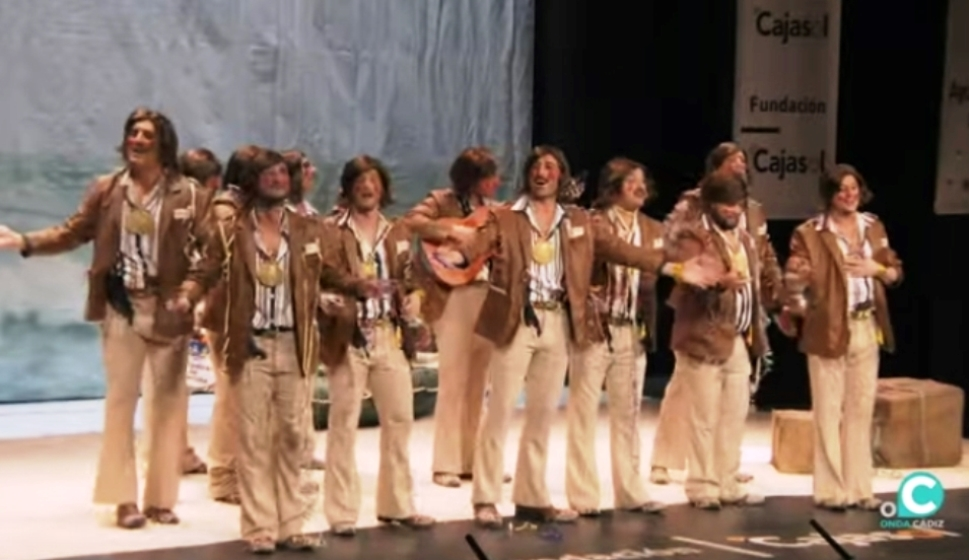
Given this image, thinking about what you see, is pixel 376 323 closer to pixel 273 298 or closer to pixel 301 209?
pixel 273 298

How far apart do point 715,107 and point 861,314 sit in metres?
4.03

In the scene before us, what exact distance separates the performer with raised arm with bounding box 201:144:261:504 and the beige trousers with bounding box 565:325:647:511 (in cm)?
129

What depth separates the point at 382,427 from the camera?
7.79 meters

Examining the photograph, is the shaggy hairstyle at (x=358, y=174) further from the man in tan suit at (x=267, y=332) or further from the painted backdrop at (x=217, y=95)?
the painted backdrop at (x=217, y=95)

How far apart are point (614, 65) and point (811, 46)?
4.34ft

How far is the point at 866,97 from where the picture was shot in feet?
39.4

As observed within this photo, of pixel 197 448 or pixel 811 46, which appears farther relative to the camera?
pixel 811 46

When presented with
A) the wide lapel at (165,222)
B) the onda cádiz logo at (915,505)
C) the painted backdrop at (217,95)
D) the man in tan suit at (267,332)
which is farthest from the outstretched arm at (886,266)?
the painted backdrop at (217,95)

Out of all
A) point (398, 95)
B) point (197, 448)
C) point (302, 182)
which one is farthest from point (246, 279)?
point (398, 95)

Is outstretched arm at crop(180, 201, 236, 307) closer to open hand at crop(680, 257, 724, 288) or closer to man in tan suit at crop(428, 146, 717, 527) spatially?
man in tan suit at crop(428, 146, 717, 527)

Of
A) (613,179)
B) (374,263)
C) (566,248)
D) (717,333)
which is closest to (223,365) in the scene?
(374,263)

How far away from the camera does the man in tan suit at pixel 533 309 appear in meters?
7.84

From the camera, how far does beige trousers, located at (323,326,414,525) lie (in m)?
7.61

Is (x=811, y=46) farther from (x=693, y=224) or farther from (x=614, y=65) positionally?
(x=693, y=224)
